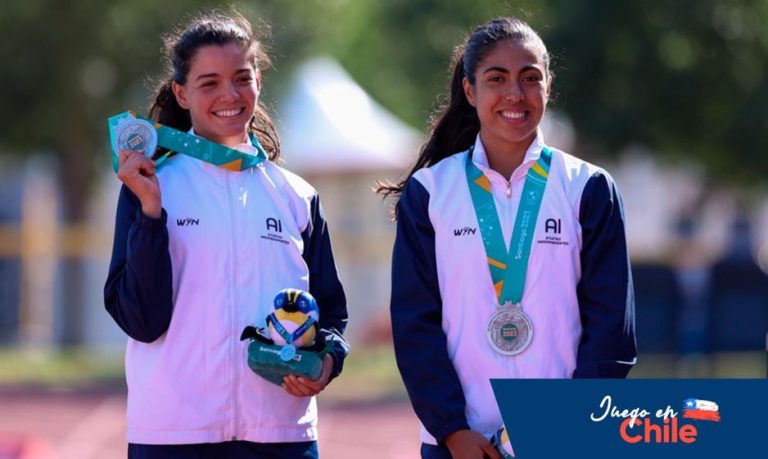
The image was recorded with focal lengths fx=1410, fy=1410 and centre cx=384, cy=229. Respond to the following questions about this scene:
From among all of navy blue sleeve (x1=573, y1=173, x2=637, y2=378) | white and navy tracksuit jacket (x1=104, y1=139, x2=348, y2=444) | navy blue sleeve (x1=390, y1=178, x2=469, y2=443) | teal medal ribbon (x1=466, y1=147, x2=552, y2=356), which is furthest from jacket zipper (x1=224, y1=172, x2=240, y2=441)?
navy blue sleeve (x1=573, y1=173, x2=637, y2=378)

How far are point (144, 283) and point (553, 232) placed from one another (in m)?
1.20

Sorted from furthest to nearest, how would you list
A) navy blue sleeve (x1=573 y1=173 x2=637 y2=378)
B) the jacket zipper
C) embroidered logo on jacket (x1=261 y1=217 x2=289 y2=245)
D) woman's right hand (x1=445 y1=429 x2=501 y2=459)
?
embroidered logo on jacket (x1=261 y1=217 x2=289 y2=245), the jacket zipper, navy blue sleeve (x1=573 y1=173 x2=637 y2=378), woman's right hand (x1=445 y1=429 x2=501 y2=459)

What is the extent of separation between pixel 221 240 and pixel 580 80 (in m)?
14.8

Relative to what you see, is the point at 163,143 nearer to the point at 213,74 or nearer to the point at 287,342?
the point at 213,74

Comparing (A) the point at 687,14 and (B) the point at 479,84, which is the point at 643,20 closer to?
(A) the point at 687,14

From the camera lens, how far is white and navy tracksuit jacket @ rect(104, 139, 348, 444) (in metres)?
4.14

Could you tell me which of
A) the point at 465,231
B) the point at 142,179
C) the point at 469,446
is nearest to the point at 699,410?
the point at 469,446

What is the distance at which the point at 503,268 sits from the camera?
4.07m

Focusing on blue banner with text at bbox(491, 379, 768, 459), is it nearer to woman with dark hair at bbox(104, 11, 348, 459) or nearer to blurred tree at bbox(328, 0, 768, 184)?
woman with dark hair at bbox(104, 11, 348, 459)

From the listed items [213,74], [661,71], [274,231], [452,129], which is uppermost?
[661,71]

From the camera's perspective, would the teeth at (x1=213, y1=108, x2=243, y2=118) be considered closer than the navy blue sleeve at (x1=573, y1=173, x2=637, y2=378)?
No

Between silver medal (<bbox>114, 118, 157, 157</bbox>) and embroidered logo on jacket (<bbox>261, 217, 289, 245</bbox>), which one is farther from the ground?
silver medal (<bbox>114, 118, 157, 157</bbox>)

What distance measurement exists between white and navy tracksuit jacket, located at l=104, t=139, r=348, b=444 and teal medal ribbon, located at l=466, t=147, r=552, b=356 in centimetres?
54

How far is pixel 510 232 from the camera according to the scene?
4.11 meters
